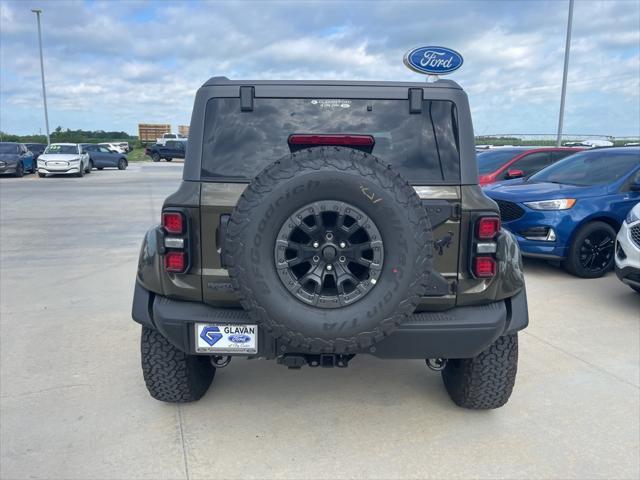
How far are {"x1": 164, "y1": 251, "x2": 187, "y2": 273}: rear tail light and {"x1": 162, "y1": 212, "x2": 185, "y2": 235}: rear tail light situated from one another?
11 centimetres

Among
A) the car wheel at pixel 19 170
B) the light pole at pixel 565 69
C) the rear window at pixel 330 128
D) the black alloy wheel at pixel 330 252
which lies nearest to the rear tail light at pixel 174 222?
the rear window at pixel 330 128

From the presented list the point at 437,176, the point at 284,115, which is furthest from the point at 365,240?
the point at 284,115

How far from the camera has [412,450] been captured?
9.27 ft

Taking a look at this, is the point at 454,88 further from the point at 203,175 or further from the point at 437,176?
the point at 203,175

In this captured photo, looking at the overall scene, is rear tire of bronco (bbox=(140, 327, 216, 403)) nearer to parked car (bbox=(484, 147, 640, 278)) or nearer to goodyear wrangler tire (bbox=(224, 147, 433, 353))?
goodyear wrangler tire (bbox=(224, 147, 433, 353))

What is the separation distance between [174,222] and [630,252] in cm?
436

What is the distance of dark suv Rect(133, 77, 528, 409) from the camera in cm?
232

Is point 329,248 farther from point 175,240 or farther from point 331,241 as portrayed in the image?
point 175,240

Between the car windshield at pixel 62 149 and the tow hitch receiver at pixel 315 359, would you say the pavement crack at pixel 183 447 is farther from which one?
the car windshield at pixel 62 149

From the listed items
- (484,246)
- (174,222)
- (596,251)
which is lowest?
(596,251)

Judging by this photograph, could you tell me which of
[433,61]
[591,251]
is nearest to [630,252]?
[591,251]

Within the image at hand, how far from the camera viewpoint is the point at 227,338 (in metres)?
2.63

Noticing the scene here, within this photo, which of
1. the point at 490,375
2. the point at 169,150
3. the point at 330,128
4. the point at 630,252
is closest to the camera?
the point at 330,128

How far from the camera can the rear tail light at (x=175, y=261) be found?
2660 mm
